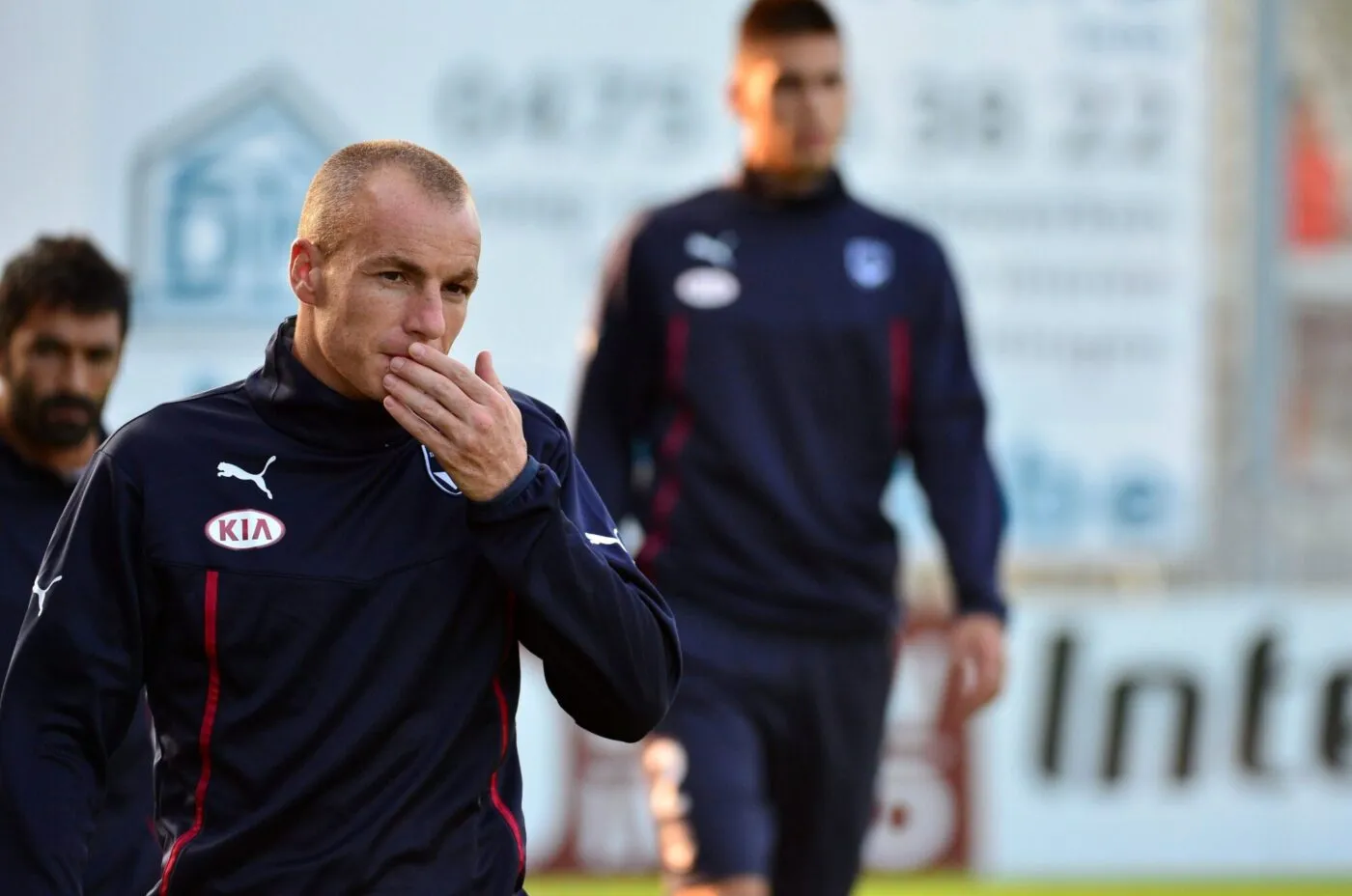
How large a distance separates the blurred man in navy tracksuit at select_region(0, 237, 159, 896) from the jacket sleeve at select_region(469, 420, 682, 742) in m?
1.30

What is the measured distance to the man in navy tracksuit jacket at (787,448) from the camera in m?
5.47

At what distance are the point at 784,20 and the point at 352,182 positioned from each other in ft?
8.55

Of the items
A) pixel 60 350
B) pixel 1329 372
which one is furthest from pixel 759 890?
pixel 1329 372

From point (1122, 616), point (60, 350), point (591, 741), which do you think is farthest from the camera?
point (1122, 616)

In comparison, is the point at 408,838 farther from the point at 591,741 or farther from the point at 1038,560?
the point at 1038,560

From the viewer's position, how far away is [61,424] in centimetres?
447

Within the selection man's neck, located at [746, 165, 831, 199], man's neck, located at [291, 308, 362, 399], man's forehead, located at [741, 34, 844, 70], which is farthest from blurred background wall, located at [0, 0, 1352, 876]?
man's neck, located at [291, 308, 362, 399]

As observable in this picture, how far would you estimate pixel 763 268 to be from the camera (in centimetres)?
565

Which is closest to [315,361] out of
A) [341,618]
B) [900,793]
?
[341,618]

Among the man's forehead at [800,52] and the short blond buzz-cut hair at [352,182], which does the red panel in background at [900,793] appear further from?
the short blond buzz-cut hair at [352,182]

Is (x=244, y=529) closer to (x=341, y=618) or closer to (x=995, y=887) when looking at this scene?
(x=341, y=618)

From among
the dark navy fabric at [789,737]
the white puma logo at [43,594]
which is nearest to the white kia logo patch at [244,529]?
the white puma logo at [43,594]

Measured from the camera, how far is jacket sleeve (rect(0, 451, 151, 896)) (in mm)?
3139

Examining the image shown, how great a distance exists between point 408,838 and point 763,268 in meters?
2.70
